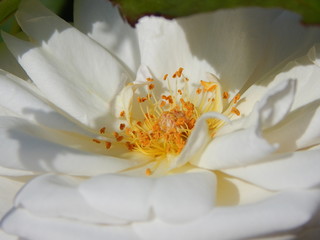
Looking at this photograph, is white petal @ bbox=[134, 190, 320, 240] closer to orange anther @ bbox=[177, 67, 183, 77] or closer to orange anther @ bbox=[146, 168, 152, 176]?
orange anther @ bbox=[146, 168, 152, 176]

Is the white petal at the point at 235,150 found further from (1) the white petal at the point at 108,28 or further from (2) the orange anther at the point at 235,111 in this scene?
(1) the white petal at the point at 108,28

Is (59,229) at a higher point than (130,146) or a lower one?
lower

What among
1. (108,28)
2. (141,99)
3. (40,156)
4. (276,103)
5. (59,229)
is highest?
(108,28)

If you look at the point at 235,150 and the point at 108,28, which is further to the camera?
the point at 108,28

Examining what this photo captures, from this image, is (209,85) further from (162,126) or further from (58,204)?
(58,204)

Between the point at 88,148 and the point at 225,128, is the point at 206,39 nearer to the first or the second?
the point at 225,128

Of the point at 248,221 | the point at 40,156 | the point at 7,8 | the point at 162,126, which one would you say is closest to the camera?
the point at 248,221

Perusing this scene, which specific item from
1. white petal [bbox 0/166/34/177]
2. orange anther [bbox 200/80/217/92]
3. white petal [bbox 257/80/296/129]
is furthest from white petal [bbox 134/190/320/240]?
orange anther [bbox 200/80/217/92]

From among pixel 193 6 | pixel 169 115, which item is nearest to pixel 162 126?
pixel 169 115
